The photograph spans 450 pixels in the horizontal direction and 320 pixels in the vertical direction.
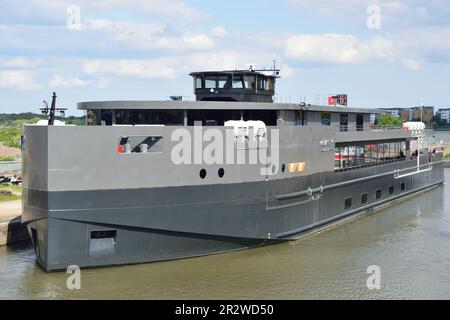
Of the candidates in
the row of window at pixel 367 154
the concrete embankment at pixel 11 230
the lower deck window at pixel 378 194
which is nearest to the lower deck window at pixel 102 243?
the concrete embankment at pixel 11 230

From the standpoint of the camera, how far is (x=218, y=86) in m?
22.1

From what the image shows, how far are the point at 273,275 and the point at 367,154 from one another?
15.1m

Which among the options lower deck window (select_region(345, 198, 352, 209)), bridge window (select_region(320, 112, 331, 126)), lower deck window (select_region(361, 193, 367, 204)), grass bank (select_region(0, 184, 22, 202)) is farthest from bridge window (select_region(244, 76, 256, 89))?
grass bank (select_region(0, 184, 22, 202))

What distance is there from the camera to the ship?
1577 centimetres

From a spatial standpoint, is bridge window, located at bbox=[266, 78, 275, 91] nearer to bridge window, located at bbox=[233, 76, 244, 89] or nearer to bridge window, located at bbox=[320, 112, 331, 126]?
bridge window, located at bbox=[233, 76, 244, 89]

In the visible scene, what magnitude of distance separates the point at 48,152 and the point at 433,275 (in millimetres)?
11300

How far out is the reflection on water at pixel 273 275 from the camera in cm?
1523

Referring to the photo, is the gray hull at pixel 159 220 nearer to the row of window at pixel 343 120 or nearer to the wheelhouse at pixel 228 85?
the wheelhouse at pixel 228 85

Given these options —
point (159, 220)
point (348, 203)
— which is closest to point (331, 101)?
point (348, 203)

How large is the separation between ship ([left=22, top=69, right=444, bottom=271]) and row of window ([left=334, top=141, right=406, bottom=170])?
2.87 metres

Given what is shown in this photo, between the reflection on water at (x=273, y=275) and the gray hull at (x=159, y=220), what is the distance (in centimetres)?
39

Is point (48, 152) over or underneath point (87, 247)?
over
